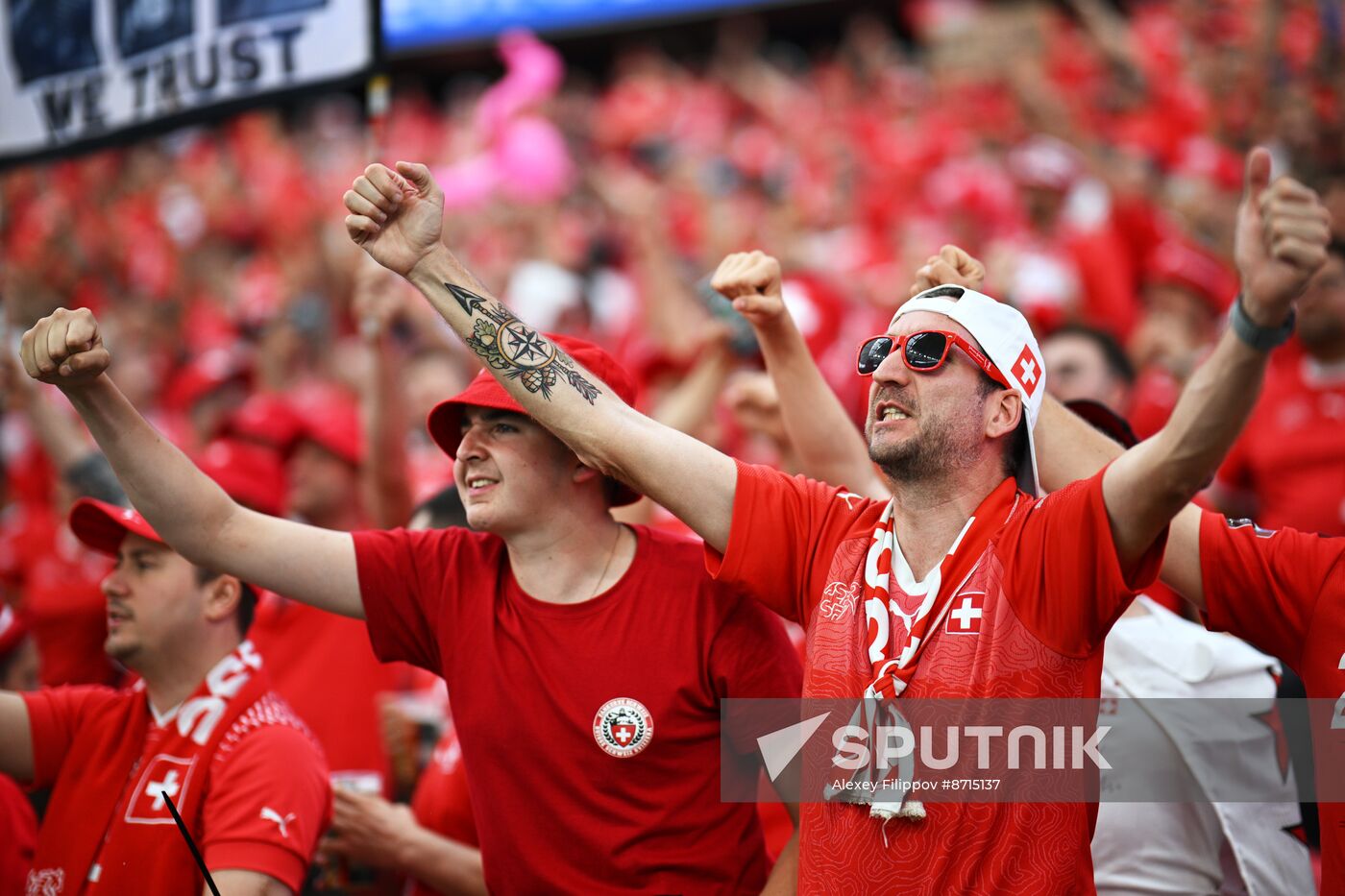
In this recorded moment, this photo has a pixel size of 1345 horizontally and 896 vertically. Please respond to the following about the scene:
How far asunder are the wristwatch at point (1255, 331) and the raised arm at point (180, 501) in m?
2.10

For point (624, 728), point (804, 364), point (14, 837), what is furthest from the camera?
point (14, 837)

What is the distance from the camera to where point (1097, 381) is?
5.20 metres

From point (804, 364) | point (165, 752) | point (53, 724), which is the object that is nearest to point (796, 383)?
point (804, 364)

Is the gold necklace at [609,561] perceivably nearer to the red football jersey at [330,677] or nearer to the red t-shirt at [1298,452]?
the red football jersey at [330,677]

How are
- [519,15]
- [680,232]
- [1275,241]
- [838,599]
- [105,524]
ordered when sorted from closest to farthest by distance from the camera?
[1275,241] < [838,599] < [105,524] < [519,15] < [680,232]

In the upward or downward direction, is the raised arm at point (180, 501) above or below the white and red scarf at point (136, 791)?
above

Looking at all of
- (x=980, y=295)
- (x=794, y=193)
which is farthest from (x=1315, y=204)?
(x=794, y=193)

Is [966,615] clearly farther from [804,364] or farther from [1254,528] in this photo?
[804,364]

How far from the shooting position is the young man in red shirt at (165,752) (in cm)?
352

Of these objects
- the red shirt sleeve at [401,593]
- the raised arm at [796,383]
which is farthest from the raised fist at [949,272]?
the red shirt sleeve at [401,593]

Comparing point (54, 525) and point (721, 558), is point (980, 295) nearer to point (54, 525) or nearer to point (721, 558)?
point (721, 558)

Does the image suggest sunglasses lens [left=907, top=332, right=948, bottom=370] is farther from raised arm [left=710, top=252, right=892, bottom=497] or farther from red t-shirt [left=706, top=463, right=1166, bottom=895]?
raised arm [left=710, top=252, right=892, bottom=497]

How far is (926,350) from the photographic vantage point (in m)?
3.25

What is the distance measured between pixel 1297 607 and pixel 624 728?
152 cm
